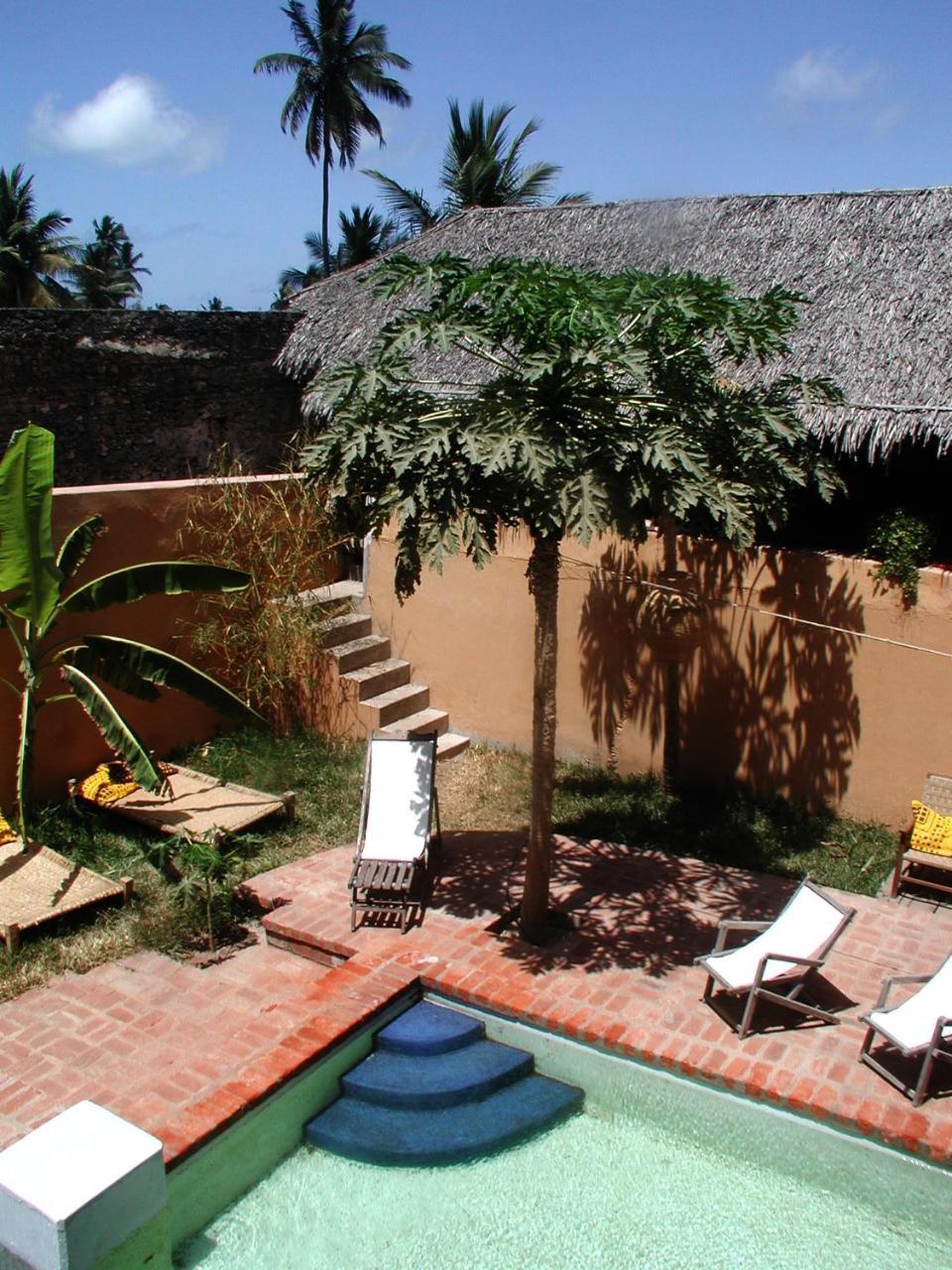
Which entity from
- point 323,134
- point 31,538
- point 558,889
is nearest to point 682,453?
point 558,889

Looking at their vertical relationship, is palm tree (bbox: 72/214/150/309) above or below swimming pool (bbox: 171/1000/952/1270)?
above

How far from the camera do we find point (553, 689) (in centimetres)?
704

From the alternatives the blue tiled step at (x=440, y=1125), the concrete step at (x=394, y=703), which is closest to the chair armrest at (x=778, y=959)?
the blue tiled step at (x=440, y=1125)

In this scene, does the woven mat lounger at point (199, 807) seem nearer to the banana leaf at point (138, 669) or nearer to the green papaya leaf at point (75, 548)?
the banana leaf at point (138, 669)

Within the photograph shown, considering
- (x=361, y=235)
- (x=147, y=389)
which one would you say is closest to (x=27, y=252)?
(x=361, y=235)

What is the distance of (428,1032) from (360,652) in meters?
5.37

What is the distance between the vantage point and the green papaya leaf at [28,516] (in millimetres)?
7945

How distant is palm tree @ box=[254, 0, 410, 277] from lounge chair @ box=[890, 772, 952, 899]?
115ft

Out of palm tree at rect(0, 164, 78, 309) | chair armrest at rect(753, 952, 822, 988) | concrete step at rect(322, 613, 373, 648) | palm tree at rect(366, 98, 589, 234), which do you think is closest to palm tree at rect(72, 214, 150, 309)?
palm tree at rect(0, 164, 78, 309)

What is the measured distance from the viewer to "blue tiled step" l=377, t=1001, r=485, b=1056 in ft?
20.2

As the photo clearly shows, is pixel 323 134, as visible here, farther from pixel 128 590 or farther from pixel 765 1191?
pixel 765 1191

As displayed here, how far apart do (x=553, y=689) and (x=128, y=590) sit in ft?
12.4

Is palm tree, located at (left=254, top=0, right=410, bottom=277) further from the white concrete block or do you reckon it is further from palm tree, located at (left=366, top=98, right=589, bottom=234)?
the white concrete block

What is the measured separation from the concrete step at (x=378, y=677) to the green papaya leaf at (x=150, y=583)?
2073mm
